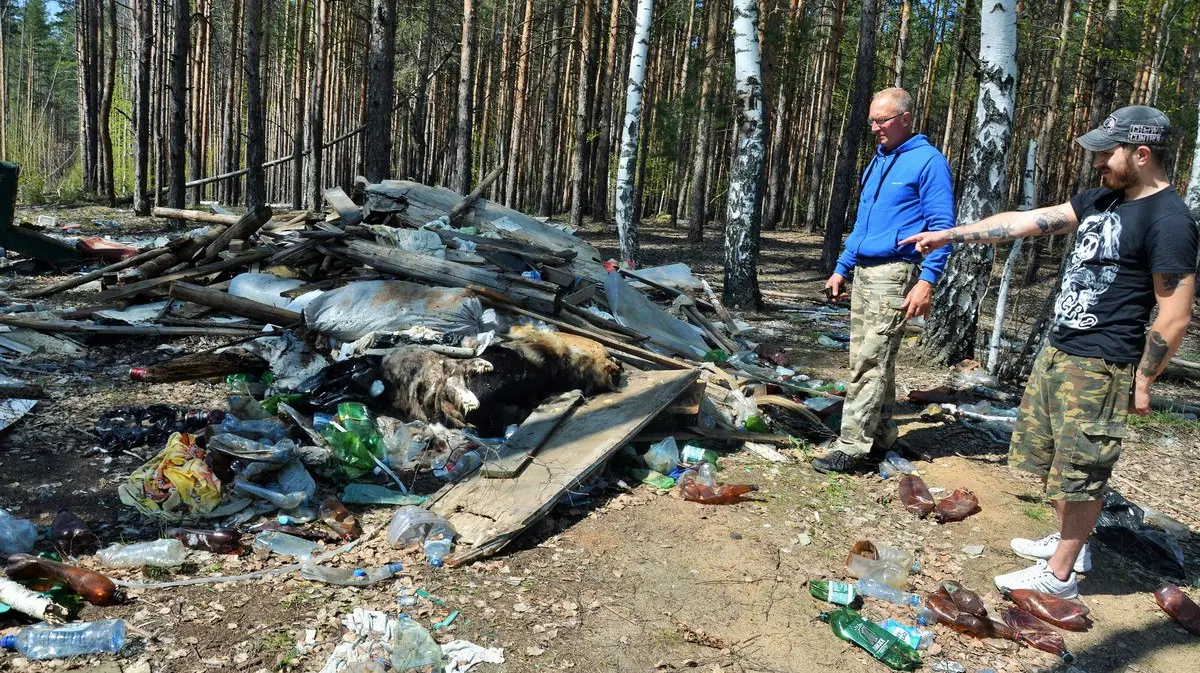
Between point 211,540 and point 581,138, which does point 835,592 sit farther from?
point 581,138

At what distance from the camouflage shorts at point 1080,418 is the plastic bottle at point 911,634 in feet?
2.56

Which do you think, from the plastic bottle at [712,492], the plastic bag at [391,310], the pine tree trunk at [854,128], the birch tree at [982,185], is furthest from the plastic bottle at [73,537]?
the pine tree trunk at [854,128]

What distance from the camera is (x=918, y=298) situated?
13.6 ft

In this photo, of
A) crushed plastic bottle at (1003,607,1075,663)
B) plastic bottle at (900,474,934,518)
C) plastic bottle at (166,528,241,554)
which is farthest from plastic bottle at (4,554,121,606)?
plastic bottle at (900,474,934,518)

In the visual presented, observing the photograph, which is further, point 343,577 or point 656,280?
point 656,280

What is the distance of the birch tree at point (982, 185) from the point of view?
7016mm

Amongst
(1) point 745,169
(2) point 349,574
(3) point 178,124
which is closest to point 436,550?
(2) point 349,574

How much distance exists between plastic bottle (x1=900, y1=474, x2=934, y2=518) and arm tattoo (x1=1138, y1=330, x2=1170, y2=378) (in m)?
1.50

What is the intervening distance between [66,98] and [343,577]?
7289cm

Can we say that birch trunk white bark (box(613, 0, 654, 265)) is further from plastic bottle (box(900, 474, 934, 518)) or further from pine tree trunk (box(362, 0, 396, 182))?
plastic bottle (box(900, 474, 934, 518))

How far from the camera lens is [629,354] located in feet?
19.2

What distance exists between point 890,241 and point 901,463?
1.45 m

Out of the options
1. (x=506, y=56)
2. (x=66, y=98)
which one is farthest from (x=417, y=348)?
(x=66, y=98)

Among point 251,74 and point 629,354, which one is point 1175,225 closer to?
point 629,354
